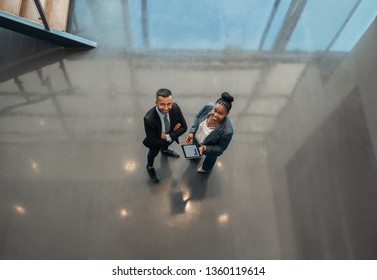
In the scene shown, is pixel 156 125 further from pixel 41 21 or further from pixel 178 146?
pixel 41 21

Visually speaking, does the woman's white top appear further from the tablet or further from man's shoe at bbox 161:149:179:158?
man's shoe at bbox 161:149:179:158

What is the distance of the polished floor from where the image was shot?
3.93 metres

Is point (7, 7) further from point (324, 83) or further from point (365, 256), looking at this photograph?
point (365, 256)

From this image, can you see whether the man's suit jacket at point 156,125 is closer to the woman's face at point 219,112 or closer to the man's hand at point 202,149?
the man's hand at point 202,149

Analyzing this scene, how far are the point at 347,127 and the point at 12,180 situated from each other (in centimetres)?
535

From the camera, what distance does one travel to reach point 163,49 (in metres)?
5.53

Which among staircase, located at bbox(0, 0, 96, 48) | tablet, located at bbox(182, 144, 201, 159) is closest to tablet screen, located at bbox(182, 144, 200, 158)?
tablet, located at bbox(182, 144, 201, 159)

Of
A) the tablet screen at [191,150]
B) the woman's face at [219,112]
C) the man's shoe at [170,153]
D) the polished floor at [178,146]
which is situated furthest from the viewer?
the man's shoe at [170,153]

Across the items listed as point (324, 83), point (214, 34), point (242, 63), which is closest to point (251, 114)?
point (242, 63)

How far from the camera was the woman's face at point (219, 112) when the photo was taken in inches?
116

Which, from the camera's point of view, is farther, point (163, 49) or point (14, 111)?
point (163, 49)

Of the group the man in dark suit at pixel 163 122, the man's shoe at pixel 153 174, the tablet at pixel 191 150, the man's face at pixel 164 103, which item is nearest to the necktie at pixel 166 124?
the man in dark suit at pixel 163 122

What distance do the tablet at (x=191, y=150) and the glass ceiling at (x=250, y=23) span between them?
2705mm
